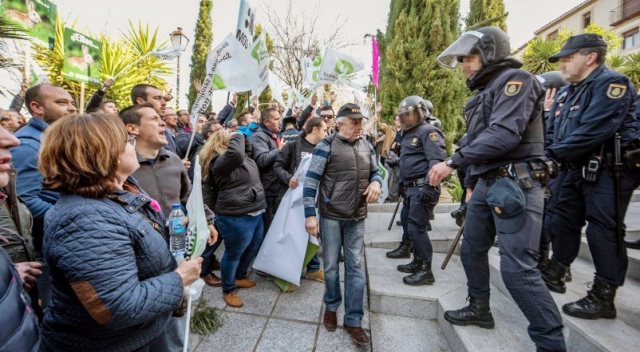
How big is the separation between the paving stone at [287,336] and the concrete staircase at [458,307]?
583 mm

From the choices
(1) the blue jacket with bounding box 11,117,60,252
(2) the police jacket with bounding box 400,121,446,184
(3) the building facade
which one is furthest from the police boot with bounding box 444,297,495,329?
(3) the building facade

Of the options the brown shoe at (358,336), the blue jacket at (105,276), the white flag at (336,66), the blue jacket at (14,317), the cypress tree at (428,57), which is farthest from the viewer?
the cypress tree at (428,57)

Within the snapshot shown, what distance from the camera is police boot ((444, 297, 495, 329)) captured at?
2508 mm

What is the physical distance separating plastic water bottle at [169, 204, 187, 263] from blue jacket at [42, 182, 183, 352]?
0.14 metres

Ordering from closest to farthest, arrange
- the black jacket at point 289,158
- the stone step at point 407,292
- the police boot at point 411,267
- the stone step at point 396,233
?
the stone step at point 407,292
the police boot at point 411,267
the black jacket at point 289,158
the stone step at point 396,233

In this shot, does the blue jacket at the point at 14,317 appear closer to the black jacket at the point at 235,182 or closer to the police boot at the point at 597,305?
the black jacket at the point at 235,182

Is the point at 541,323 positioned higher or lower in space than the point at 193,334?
higher

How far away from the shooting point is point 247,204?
11.3 ft

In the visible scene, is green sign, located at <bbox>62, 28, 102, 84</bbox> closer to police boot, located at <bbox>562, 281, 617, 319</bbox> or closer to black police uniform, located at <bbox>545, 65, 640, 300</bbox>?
black police uniform, located at <bbox>545, 65, 640, 300</bbox>

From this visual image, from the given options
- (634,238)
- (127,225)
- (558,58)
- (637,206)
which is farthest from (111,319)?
(637,206)

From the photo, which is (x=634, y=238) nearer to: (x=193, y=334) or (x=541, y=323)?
(x=541, y=323)

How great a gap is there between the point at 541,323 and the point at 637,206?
485 cm

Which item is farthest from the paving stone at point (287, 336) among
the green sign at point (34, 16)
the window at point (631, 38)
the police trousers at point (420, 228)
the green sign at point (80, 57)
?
the window at point (631, 38)

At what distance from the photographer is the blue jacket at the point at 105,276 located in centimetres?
114
